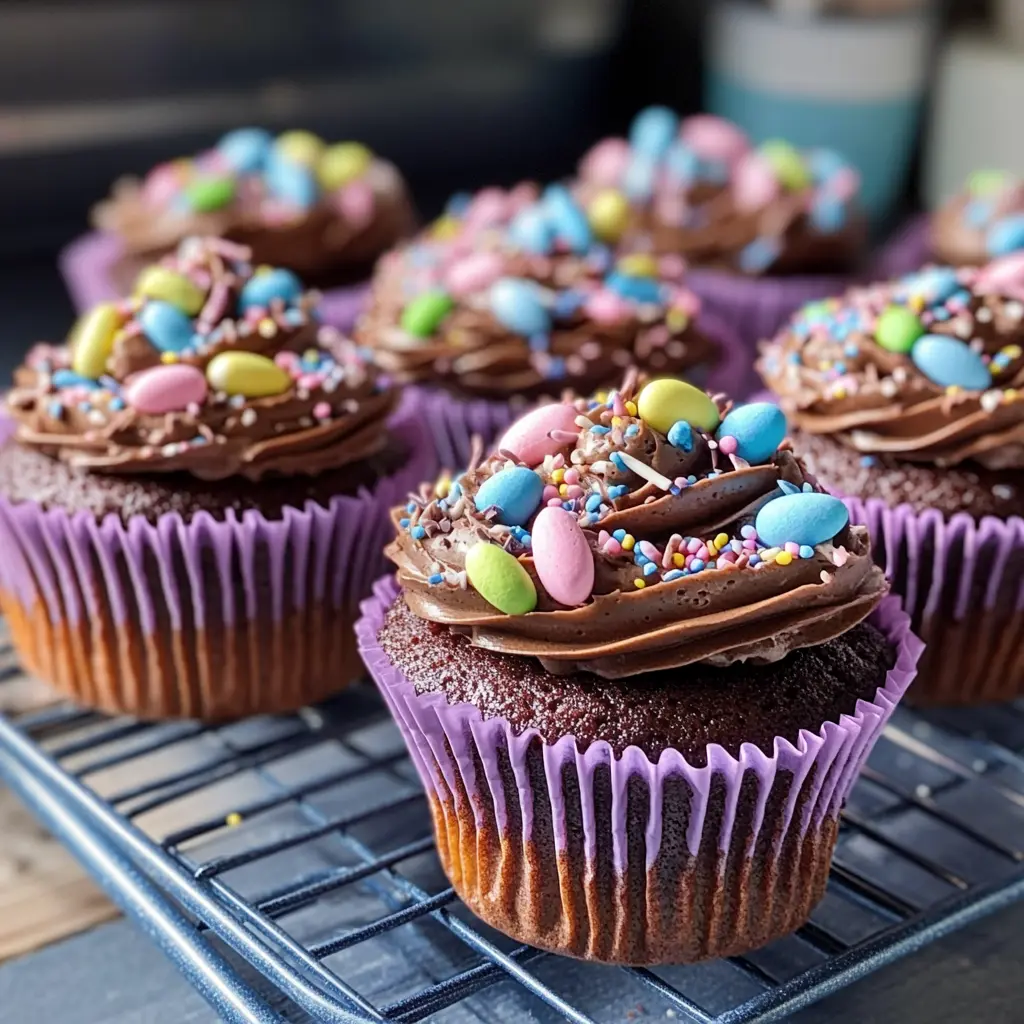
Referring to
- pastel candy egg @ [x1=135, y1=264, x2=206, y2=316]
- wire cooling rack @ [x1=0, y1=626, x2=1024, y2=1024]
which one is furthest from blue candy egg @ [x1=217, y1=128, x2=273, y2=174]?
wire cooling rack @ [x1=0, y1=626, x2=1024, y2=1024]

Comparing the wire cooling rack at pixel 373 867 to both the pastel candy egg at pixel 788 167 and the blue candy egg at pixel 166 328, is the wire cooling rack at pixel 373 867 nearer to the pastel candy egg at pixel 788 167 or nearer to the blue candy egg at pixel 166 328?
the blue candy egg at pixel 166 328

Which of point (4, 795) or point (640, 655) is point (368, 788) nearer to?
point (4, 795)

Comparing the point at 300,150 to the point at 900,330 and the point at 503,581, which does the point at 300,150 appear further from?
the point at 503,581

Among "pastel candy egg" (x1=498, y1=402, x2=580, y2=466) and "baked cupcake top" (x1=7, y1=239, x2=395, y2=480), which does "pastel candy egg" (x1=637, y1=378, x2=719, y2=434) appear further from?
"baked cupcake top" (x1=7, y1=239, x2=395, y2=480)

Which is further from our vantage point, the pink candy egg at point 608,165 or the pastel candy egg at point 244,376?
the pink candy egg at point 608,165

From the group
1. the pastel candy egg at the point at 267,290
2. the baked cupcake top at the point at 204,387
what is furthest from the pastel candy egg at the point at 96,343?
the pastel candy egg at the point at 267,290
